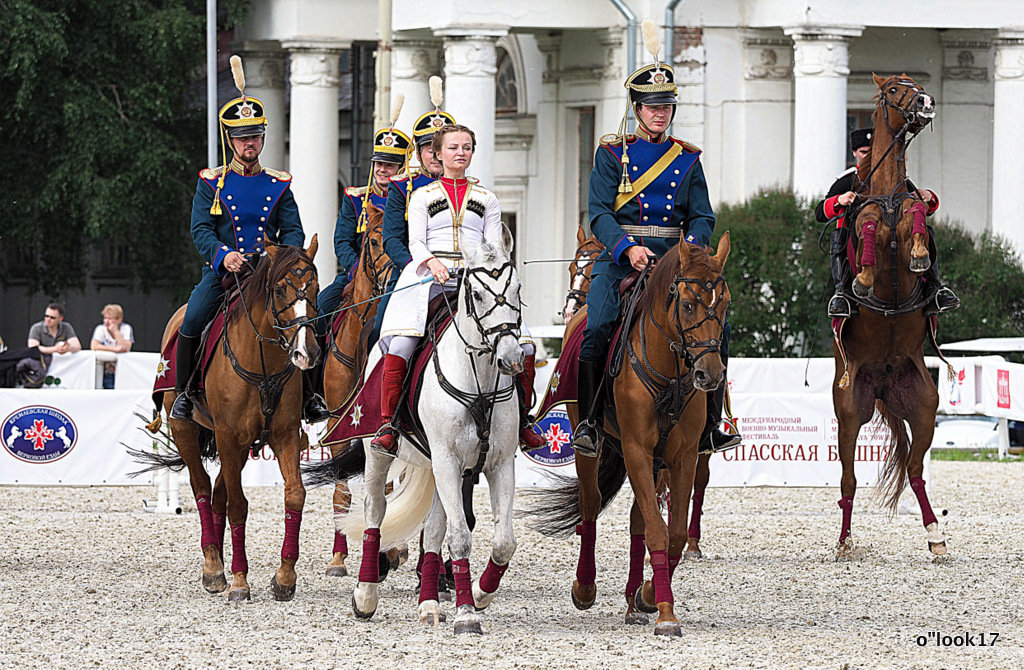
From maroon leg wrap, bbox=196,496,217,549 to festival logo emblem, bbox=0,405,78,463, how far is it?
5073 mm

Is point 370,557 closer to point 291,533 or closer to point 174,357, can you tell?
point 291,533

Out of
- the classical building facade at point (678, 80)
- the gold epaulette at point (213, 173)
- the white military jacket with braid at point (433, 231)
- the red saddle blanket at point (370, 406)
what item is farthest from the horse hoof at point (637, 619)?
the classical building facade at point (678, 80)

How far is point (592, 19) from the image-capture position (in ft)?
100

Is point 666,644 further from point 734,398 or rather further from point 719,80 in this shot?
point 719,80

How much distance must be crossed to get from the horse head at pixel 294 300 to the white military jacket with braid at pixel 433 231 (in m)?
0.58

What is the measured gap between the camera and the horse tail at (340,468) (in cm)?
1226

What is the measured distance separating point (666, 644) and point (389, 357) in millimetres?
2190

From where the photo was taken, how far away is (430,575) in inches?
430

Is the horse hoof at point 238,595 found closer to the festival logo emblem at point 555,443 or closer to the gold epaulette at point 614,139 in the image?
the gold epaulette at point 614,139

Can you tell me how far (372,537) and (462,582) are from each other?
109 cm

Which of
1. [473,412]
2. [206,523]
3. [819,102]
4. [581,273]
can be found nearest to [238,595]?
[206,523]

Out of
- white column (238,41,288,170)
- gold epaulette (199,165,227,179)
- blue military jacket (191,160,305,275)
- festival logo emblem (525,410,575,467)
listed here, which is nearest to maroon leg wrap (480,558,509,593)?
blue military jacket (191,160,305,275)

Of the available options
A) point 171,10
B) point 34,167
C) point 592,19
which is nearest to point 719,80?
point 592,19

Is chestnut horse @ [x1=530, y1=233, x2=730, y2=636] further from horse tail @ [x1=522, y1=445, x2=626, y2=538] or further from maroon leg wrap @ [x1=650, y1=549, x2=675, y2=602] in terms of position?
horse tail @ [x1=522, y1=445, x2=626, y2=538]
